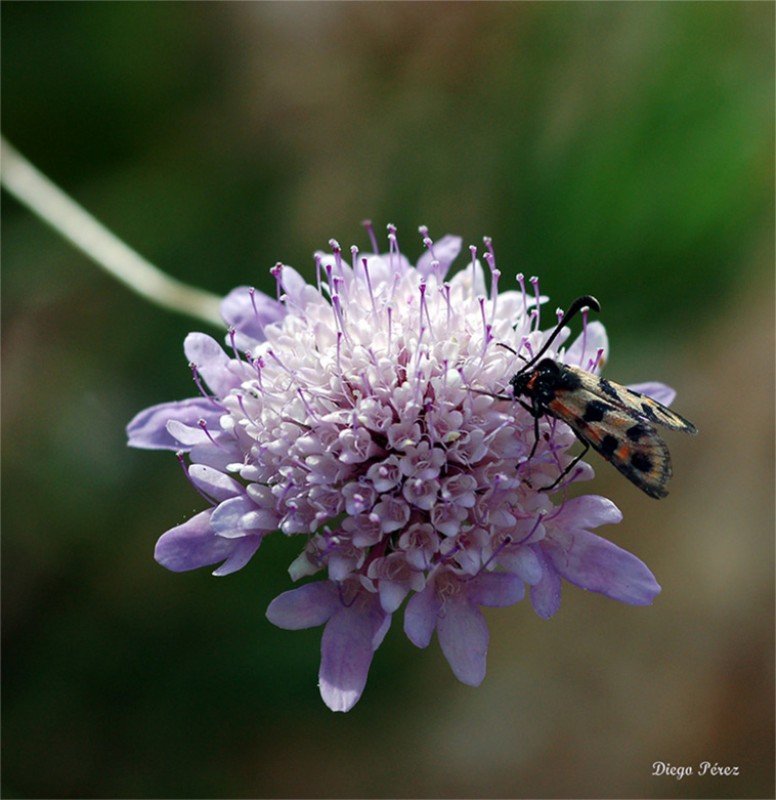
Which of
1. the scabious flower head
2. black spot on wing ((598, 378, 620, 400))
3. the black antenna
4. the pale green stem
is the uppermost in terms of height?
the pale green stem

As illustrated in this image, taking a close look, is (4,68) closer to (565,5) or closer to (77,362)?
(77,362)

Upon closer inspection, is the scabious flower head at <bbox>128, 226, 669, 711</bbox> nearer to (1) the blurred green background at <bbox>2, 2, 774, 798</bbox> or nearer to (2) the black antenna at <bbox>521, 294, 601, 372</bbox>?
(2) the black antenna at <bbox>521, 294, 601, 372</bbox>

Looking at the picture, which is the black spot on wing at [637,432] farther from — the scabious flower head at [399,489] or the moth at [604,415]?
the scabious flower head at [399,489]

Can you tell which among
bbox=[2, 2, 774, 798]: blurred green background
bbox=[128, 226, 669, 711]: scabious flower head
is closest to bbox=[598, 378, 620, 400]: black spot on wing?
bbox=[128, 226, 669, 711]: scabious flower head

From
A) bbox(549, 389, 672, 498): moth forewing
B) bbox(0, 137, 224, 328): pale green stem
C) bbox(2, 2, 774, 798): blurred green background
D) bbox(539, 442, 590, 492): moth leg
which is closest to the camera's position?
bbox(549, 389, 672, 498): moth forewing

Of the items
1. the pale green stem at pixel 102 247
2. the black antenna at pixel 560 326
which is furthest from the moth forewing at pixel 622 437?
the pale green stem at pixel 102 247
